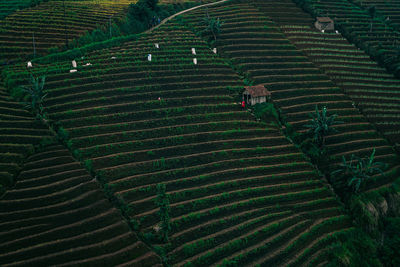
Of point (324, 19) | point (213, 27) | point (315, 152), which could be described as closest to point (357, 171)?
point (315, 152)

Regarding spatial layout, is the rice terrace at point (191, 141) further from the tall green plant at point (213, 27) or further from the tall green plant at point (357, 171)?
the tall green plant at point (213, 27)

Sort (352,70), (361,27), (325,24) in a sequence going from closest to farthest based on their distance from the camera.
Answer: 1. (352,70)
2. (325,24)
3. (361,27)

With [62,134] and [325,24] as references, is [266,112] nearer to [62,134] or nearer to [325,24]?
[62,134]

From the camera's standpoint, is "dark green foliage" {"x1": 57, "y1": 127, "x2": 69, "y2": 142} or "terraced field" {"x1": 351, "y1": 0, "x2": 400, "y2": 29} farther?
"terraced field" {"x1": 351, "y1": 0, "x2": 400, "y2": 29}

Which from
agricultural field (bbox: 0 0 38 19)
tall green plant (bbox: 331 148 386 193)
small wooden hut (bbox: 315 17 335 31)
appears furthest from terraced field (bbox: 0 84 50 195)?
small wooden hut (bbox: 315 17 335 31)

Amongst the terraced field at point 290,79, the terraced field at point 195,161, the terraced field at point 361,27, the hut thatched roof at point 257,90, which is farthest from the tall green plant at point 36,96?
the terraced field at point 361,27

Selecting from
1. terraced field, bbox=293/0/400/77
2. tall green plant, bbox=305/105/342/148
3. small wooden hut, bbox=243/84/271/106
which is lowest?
tall green plant, bbox=305/105/342/148

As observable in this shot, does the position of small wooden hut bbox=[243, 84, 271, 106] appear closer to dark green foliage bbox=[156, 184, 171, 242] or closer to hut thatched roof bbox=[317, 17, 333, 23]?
dark green foliage bbox=[156, 184, 171, 242]

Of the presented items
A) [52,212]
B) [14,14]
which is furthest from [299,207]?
[14,14]
